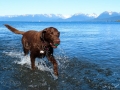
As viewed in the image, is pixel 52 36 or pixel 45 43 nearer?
pixel 52 36

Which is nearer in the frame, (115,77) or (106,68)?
(115,77)

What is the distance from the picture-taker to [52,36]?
7.57 metres

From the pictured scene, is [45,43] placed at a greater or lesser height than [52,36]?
lesser

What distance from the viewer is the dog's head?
7.42 metres

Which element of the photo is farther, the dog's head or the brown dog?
the brown dog

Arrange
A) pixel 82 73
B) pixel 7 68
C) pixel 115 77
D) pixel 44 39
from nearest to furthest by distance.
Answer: pixel 44 39 < pixel 115 77 < pixel 82 73 < pixel 7 68

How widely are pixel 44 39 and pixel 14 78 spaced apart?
1.92 metres

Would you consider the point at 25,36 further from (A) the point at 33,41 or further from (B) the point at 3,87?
(B) the point at 3,87

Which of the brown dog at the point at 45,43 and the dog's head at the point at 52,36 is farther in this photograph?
the brown dog at the point at 45,43

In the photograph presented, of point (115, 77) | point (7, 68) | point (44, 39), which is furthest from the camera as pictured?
point (7, 68)

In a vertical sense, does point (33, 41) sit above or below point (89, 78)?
above

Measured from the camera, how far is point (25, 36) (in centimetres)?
1077

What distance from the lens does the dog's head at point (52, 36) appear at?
24.3 ft

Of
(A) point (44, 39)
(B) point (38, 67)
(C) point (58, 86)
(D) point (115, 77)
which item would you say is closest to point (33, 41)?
(A) point (44, 39)
